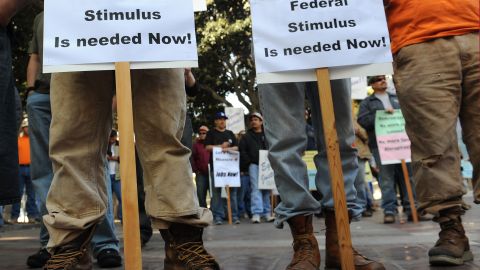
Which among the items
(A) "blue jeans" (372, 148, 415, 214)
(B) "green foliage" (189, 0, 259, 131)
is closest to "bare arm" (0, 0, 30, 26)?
(A) "blue jeans" (372, 148, 415, 214)

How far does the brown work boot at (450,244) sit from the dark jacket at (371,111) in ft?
14.4

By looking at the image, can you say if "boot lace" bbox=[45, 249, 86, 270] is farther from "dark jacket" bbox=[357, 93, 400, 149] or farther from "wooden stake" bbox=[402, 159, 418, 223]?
"dark jacket" bbox=[357, 93, 400, 149]

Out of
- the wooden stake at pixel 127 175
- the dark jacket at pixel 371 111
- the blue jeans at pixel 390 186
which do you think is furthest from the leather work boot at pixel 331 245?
the dark jacket at pixel 371 111

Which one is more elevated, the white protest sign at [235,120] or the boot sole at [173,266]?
the white protest sign at [235,120]

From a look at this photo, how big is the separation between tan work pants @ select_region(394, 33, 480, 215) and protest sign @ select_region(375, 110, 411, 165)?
12.6 feet

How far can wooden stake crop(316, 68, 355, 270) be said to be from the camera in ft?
7.22

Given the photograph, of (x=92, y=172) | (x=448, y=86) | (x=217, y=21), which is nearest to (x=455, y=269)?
(x=448, y=86)

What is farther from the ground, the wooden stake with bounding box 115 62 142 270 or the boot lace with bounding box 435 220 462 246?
the wooden stake with bounding box 115 62 142 270

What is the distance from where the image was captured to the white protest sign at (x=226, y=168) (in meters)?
9.48

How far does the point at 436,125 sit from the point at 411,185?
4365 mm

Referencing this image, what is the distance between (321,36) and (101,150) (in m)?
1.16

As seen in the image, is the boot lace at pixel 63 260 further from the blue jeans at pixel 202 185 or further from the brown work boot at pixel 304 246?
the blue jeans at pixel 202 185

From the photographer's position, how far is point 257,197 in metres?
9.30

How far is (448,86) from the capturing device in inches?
115
